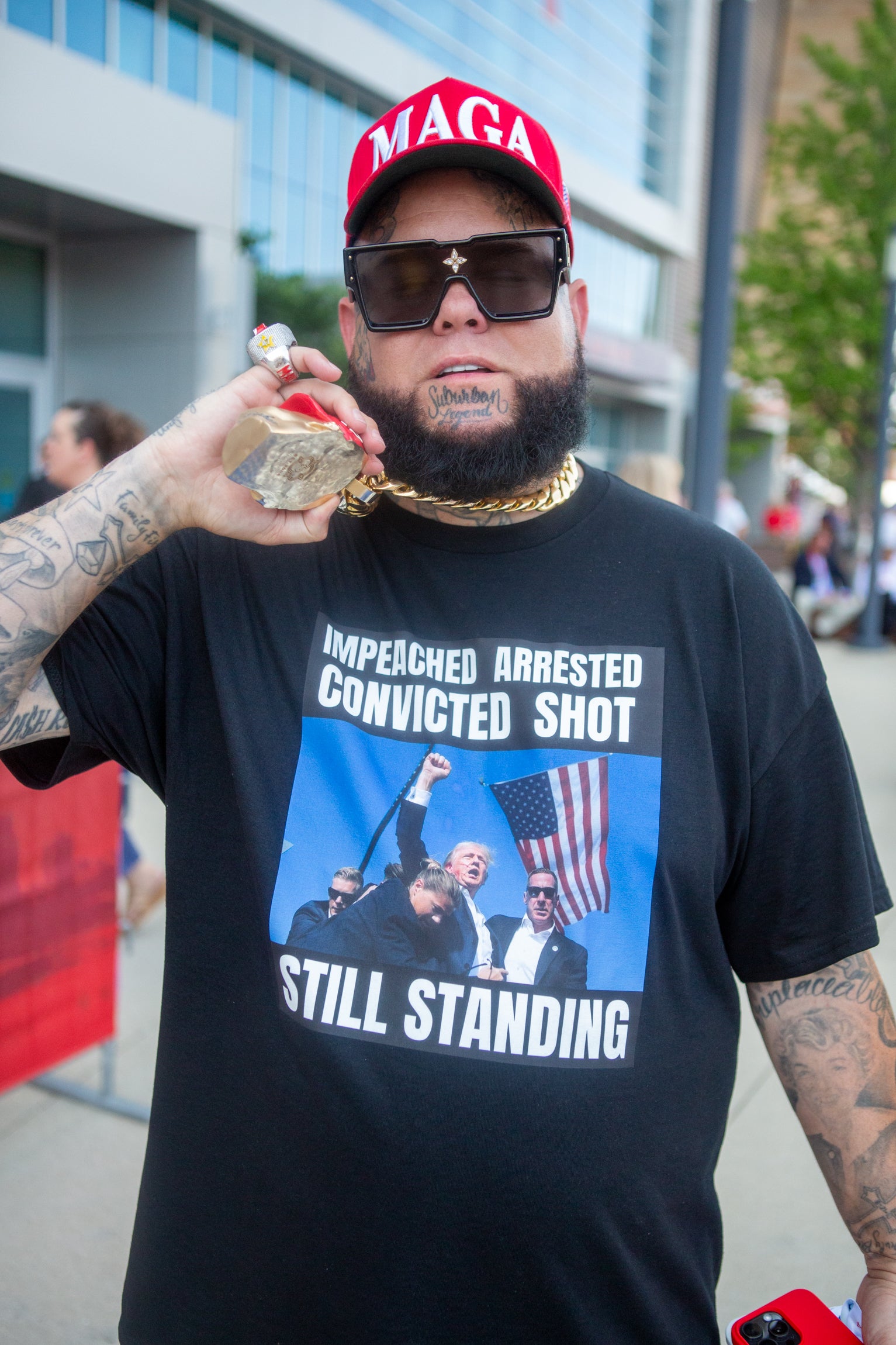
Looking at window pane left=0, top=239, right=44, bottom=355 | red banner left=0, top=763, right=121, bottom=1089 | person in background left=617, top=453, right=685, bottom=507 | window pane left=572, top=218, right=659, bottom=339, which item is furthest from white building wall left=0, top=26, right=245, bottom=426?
window pane left=572, top=218, right=659, bottom=339

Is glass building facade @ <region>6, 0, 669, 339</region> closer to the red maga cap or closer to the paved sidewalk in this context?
the paved sidewalk

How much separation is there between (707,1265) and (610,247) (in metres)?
27.4

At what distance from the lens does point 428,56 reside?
1827 centimetres

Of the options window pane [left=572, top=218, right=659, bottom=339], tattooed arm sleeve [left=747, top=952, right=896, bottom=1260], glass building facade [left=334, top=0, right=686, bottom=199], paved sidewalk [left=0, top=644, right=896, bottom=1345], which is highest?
glass building facade [left=334, top=0, right=686, bottom=199]

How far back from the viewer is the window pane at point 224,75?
45.2 feet

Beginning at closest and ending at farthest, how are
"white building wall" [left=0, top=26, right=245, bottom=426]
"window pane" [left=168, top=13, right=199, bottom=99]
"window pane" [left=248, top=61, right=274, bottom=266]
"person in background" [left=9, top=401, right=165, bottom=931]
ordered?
"person in background" [left=9, top=401, right=165, bottom=931], "white building wall" [left=0, top=26, right=245, bottom=426], "window pane" [left=168, top=13, right=199, bottom=99], "window pane" [left=248, top=61, right=274, bottom=266]

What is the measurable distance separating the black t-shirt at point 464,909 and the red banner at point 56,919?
1.65 m

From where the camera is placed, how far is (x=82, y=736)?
1.48m

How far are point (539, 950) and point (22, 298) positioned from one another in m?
12.3

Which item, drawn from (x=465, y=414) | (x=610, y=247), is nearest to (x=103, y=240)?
(x=465, y=414)

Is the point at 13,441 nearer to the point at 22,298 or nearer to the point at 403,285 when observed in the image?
the point at 22,298

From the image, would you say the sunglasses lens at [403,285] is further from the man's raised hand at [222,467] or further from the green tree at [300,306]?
the green tree at [300,306]

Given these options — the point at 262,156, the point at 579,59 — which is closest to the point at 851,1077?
the point at 262,156

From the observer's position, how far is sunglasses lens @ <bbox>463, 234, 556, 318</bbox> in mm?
1523
